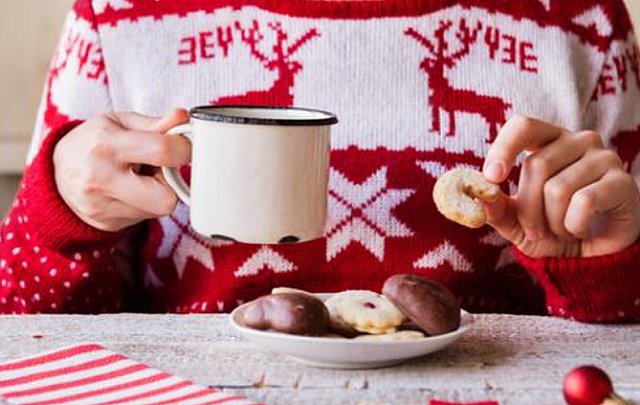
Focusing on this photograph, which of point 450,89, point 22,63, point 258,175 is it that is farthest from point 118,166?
point 22,63

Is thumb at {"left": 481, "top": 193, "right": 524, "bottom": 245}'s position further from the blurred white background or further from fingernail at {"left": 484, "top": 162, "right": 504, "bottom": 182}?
the blurred white background

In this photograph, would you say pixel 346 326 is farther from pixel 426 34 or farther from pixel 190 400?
pixel 426 34

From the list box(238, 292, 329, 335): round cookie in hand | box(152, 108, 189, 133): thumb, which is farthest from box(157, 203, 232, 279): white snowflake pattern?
box(238, 292, 329, 335): round cookie in hand

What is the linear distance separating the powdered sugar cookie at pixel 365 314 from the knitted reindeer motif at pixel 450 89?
1.28 ft

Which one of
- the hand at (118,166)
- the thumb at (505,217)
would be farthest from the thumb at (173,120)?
the thumb at (505,217)

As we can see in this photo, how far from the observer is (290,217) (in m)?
0.85

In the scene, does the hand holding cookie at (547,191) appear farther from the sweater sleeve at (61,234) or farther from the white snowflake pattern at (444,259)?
the sweater sleeve at (61,234)

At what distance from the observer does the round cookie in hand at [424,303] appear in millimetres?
807

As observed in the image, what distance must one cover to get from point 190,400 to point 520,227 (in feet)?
1.26

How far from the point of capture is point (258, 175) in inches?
32.5

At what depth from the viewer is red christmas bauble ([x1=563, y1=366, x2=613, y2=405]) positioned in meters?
0.70

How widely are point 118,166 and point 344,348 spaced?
0.30 m

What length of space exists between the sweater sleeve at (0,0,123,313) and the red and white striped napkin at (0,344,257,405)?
0.24 meters

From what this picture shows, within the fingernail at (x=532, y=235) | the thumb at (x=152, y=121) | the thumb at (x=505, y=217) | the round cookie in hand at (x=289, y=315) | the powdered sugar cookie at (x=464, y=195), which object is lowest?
the round cookie in hand at (x=289, y=315)
